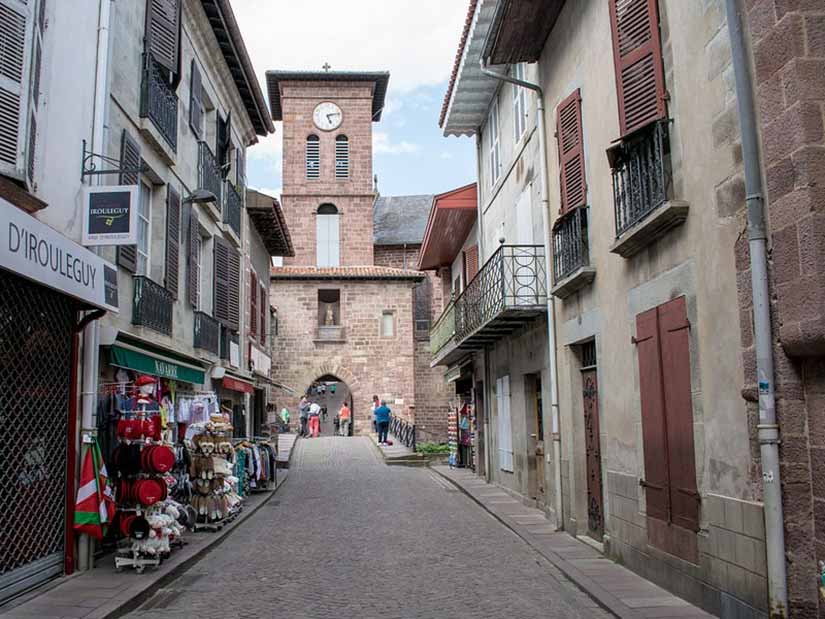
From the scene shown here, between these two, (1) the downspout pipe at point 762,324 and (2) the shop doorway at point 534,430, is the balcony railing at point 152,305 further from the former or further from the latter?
(1) the downspout pipe at point 762,324

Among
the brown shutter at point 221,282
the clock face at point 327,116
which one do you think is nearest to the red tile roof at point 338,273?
the clock face at point 327,116

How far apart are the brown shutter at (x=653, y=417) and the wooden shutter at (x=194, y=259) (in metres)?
8.26

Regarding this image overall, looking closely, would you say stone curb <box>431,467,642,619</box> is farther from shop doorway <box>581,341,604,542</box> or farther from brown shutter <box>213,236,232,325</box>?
brown shutter <box>213,236,232,325</box>

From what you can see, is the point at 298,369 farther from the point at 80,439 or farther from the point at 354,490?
the point at 80,439

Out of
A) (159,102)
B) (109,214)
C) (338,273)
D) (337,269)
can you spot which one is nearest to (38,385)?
(109,214)

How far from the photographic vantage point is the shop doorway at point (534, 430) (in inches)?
580

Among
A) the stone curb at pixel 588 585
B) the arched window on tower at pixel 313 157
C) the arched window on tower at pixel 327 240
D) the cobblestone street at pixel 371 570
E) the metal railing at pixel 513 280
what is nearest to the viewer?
the stone curb at pixel 588 585

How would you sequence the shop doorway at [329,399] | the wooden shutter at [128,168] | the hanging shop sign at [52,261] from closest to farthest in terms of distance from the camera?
the hanging shop sign at [52,261] → the wooden shutter at [128,168] → the shop doorway at [329,399]

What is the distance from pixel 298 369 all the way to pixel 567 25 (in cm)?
2927

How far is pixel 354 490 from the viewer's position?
1806 cm

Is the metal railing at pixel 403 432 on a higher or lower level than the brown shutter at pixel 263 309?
lower

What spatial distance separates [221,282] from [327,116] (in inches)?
1128

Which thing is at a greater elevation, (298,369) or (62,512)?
(298,369)

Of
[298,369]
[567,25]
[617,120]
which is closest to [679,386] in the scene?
[617,120]
